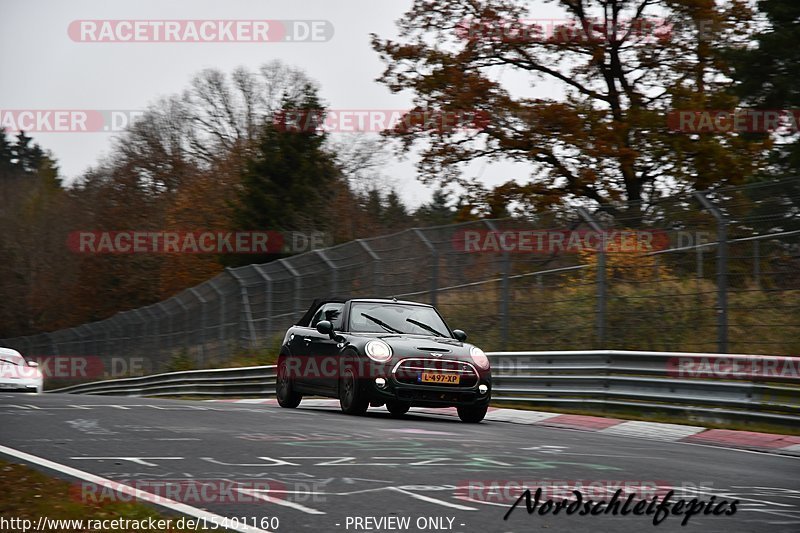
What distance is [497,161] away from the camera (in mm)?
28547

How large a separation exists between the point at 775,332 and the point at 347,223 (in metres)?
36.8

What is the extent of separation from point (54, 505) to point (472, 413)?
26.6ft

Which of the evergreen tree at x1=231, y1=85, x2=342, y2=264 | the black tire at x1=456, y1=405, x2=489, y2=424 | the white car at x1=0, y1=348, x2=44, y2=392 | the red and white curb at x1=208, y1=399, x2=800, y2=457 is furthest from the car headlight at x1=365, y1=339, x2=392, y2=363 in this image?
the evergreen tree at x1=231, y1=85, x2=342, y2=264

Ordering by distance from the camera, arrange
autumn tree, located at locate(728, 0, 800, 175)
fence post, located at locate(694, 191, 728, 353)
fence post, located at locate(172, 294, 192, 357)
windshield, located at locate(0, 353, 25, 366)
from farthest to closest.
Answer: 1. fence post, located at locate(172, 294, 192, 357)
2. autumn tree, located at locate(728, 0, 800, 175)
3. windshield, located at locate(0, 353, 25, 366)
4. fence post, located at locate(694, 191, 728, 353)

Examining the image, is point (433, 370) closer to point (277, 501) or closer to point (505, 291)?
point (505, 291)

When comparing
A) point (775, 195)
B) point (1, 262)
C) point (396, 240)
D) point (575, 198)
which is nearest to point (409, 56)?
point (575, 198)

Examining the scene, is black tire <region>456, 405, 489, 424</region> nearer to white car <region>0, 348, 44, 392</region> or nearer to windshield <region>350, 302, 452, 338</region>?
windshield <region>350, 302, 452, 338</region>

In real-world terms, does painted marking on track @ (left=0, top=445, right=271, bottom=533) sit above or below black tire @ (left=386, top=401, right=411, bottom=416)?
above

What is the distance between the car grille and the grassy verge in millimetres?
6506

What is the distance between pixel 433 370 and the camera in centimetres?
1343

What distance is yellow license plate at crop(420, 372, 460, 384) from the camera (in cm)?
1338

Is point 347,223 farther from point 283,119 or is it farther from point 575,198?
point 575,198

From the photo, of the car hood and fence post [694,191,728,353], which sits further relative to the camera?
fence post [694,191,728,353]

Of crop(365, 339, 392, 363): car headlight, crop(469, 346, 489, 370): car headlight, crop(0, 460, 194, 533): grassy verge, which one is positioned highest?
crop(365, 339, 392, 363): car headlight
